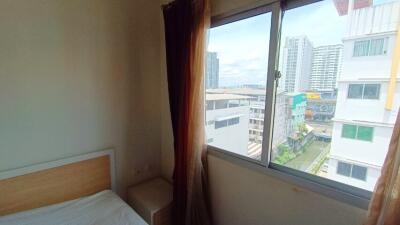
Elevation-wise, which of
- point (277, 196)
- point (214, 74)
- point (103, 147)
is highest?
point (214, 74)

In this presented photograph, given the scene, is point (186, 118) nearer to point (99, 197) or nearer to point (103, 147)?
point (103, 147)

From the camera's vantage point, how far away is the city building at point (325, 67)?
111cm

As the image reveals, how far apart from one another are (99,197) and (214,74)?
154 centimetres

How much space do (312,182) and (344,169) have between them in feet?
0.63

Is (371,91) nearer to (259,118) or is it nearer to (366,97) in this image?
(366,97)

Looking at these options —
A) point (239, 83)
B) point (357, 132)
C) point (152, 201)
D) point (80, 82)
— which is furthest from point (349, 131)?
point (80, 82)

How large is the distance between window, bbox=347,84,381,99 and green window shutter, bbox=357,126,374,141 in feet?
0.55

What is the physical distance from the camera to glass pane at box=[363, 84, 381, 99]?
99 centimetres

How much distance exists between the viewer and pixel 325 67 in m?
1.15

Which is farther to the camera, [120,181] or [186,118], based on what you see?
[120,181]

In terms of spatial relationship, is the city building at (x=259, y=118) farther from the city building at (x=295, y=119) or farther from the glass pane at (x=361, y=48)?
the glass pane at (x=361, y=48)

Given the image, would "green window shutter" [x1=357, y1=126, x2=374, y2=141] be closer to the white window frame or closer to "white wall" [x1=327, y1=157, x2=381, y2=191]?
"white wall" [x1=327, y1=157, x2=381, y2=191]

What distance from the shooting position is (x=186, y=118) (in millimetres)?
1765

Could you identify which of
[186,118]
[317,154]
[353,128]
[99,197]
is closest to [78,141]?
[99,197]
